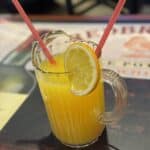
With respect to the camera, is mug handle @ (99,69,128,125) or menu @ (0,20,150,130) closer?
mug handle @ (99,69,128,125)

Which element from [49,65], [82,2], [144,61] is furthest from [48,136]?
[82,2]

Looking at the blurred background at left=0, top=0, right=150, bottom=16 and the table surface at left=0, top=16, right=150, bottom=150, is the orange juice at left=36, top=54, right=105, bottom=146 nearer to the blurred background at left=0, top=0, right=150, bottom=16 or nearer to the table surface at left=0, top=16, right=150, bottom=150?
the table surface at left=0, top=16, right=150, bottom=150

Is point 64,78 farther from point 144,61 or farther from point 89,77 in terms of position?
point 144,61

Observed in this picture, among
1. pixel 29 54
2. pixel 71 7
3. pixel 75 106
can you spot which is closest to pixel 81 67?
pixel 75 106

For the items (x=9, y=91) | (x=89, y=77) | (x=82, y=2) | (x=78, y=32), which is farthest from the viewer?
(x=82, y=2)

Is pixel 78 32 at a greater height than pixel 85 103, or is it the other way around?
pixel 85 103

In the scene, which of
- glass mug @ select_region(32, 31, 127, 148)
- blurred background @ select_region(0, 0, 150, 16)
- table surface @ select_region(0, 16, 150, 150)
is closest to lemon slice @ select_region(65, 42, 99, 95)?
glass mug @ select_region(32, 31, 127, 148)
